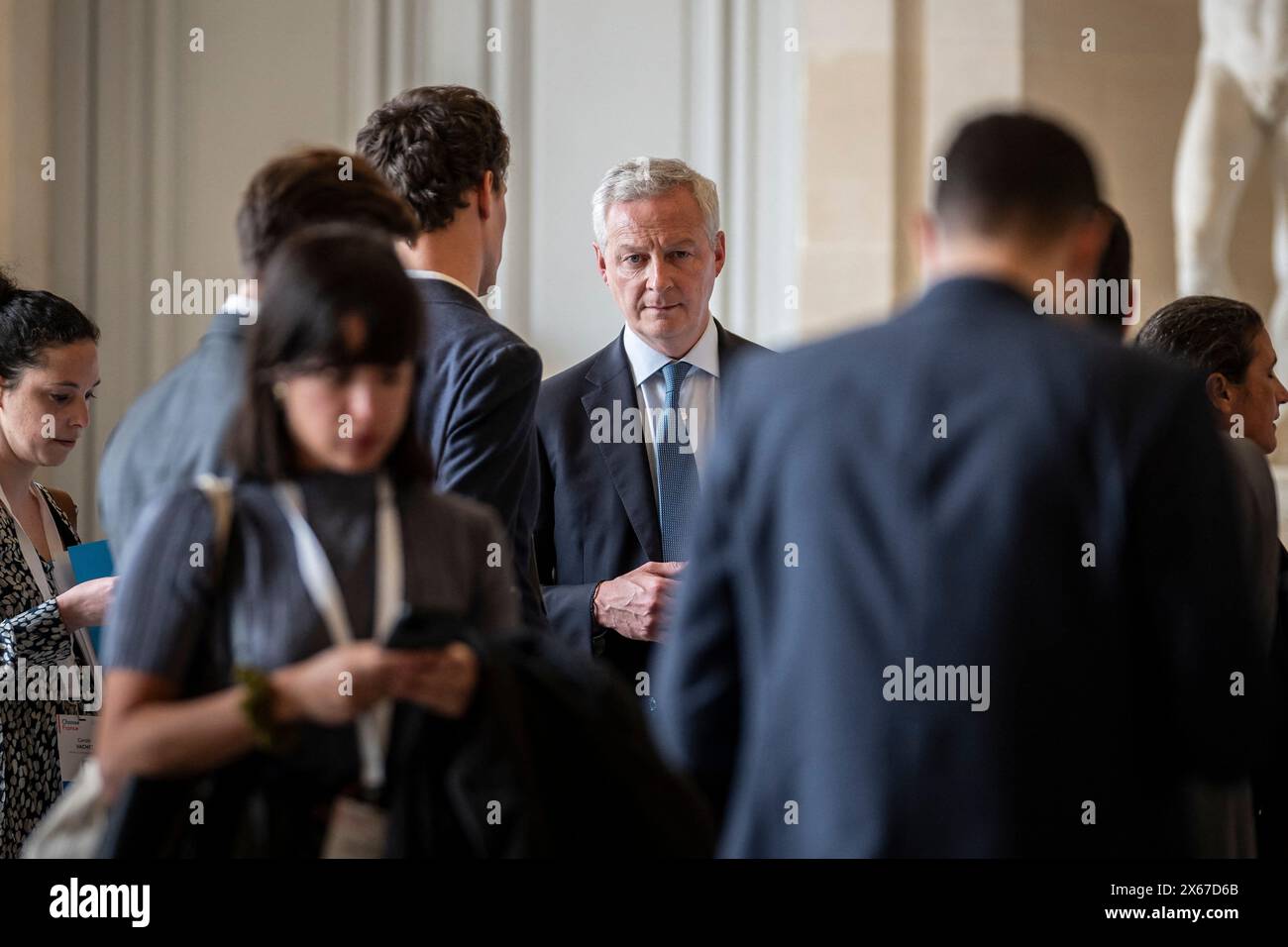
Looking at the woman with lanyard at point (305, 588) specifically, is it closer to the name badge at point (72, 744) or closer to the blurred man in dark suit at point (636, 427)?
the blurred man in dark suit at point (636, 427)

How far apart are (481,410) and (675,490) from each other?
1.07 meters

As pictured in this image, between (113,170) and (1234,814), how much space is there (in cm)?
435

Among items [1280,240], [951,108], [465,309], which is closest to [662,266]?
[465,309]

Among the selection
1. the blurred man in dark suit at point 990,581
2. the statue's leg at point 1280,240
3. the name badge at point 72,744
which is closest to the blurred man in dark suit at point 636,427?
the name badge at point 72,744

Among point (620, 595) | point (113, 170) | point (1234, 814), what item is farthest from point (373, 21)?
point (1234, 814)

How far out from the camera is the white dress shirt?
3.40 metres

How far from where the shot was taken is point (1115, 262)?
9.16 feet

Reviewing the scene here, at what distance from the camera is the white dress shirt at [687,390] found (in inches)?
134

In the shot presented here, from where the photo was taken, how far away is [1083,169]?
187 centimetres

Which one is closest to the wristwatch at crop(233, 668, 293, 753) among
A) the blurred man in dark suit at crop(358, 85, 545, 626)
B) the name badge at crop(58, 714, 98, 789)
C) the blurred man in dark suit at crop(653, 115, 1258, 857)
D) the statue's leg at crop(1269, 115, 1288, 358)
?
the blurred man in dark suit at crop(653, 115, 1258, 857)

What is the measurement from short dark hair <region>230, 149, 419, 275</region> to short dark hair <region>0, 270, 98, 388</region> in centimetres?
176

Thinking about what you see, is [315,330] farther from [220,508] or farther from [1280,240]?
[1280,240]

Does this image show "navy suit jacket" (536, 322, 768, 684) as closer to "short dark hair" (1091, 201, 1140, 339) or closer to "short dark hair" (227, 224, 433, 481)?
"short dark hair" (1091, 201, 1140, 339)
